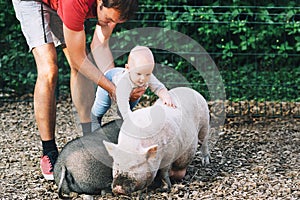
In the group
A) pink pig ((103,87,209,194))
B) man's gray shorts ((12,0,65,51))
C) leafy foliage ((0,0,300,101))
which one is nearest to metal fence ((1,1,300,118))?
leafy foliage ((0,0,300,101))

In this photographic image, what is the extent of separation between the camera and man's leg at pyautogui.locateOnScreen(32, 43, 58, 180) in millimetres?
4629

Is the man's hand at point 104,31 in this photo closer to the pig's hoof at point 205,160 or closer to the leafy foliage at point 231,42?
the pig's hoof at point 205,160

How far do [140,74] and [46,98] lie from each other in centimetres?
82

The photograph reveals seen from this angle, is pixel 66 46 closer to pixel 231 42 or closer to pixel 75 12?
pixel 75 12

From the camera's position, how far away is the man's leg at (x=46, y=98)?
463 centimetres

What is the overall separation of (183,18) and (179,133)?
2.76 metres

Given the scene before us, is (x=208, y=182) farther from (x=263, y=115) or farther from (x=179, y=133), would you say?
(x=263, y=115)

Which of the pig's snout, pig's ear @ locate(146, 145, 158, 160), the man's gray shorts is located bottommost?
the pig's snout

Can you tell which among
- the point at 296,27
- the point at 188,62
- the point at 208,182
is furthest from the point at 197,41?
the point at 208,182

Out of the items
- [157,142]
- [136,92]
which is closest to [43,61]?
[136,92]

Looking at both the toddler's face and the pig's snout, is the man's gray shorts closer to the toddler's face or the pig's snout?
the toddler's face

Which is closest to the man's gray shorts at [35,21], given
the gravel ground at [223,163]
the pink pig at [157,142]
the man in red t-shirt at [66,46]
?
the man in red t-shirt at [66,46]

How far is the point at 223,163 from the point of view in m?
5.03

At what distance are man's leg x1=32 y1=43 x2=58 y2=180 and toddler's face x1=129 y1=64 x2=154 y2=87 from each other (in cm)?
66
